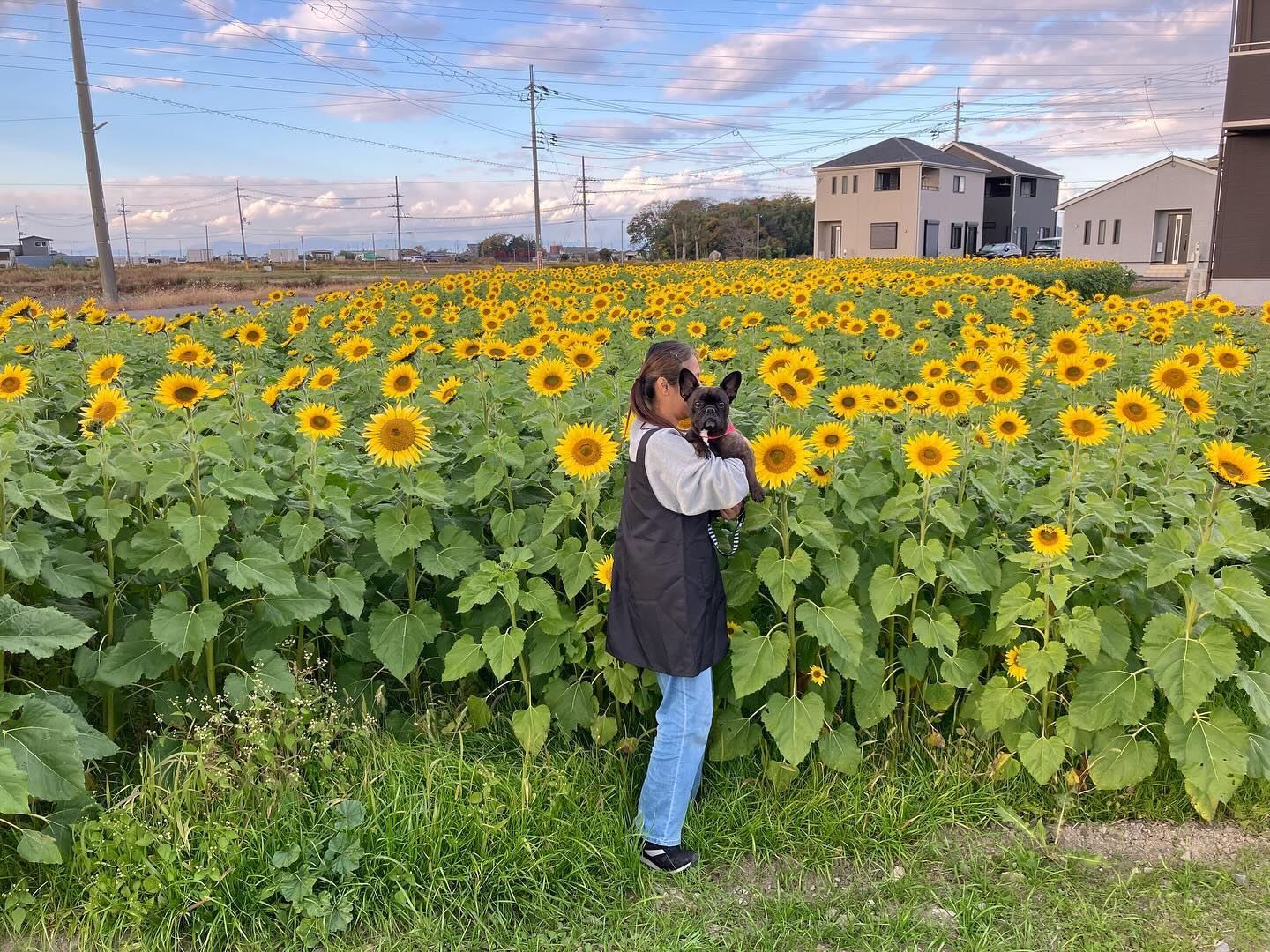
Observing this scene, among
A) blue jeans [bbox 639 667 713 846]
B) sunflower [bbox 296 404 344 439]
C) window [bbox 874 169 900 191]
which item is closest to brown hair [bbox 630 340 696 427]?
blue jeans [bbox 639 667 713 846]

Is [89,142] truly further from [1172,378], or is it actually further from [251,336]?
[1172,378]

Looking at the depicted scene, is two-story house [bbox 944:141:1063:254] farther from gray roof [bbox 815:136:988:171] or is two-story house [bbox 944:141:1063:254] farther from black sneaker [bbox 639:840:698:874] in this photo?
black sneaker [bbox 639:840:698:874]

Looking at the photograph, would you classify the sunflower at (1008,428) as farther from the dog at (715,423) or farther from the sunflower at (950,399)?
the dog at (715,423)

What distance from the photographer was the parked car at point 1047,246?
210 ft

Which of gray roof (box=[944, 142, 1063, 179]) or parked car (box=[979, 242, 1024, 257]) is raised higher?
gray roof (box=[944, 142, 1063, 179])

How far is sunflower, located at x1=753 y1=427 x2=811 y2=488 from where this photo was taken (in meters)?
3.23

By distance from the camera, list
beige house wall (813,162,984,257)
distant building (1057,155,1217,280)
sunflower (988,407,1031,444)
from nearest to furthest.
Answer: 1. sunflower (988,407,1031,444)
2. distant building (1057,155,1217,280)
3. beige house wall (813,162,984,257)

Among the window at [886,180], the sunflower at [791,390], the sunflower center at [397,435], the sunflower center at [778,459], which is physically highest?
the window at [886,180]

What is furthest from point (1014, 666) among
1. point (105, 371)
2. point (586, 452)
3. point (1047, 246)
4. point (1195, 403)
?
point (1047, 246)

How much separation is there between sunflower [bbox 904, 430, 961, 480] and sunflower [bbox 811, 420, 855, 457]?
0.74ft

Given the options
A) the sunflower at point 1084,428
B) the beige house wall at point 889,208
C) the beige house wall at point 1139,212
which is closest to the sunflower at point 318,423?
the sunflower at point 1084,428

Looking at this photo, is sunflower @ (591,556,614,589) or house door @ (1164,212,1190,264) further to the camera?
house door @ (1164,212,1190,264)

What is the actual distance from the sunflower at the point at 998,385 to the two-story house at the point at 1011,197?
71.5m

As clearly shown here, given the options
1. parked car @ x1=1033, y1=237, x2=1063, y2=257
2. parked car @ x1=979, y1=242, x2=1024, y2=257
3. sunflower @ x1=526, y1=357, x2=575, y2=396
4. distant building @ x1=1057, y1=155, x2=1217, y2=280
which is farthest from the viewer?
parked car @ x1=1033, y1=237, x2=1063, y2=257
